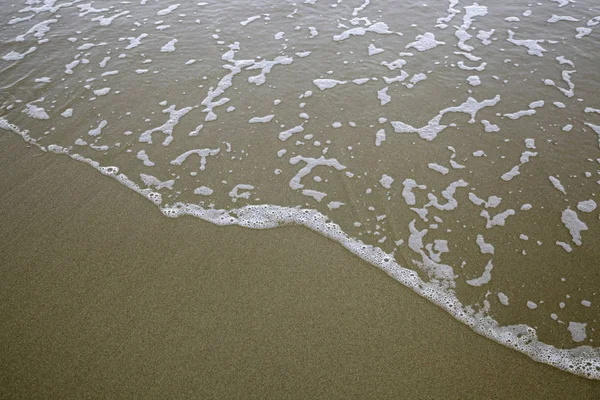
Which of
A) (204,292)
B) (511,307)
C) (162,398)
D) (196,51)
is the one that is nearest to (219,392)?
(162,398)

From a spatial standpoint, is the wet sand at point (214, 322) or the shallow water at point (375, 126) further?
the shallow water at point (375, 126)

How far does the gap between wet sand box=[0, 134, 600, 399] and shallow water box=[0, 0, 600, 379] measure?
0.24 metres

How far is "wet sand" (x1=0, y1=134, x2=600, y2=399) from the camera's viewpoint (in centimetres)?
257

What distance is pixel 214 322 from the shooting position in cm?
288

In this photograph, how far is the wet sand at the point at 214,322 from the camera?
8.43 feet

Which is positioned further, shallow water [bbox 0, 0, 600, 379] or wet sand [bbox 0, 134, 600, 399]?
shallow water [bbox 0, 0, 600, 379]

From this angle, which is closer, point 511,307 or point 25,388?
point 25,388

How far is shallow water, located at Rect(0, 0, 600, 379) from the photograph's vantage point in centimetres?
319

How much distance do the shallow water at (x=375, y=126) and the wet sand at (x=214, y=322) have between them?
0.78 ft

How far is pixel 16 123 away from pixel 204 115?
239 cm

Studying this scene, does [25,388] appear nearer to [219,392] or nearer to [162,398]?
[162,398]

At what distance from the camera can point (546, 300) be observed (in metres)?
2.94

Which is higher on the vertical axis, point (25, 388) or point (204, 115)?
point (204, 115)

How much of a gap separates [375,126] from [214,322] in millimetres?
2892
